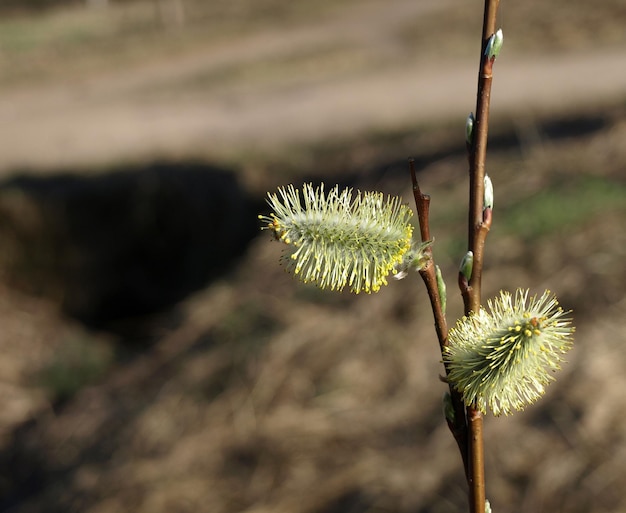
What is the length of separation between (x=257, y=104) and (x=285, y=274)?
22.4 ft

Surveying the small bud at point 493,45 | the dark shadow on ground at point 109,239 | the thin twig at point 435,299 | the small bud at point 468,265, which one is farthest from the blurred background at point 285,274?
the small bud at point 493,45

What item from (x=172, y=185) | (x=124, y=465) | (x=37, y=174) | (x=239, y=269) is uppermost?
(x=37, y=174)

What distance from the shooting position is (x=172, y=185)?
26.0ft

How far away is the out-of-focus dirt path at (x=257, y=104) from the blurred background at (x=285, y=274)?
0.06 meters

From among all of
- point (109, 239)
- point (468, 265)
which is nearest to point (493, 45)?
point (468, 265)

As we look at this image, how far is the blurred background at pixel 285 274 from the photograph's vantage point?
10.6ft

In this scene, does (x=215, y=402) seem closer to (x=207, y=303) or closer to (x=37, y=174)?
(x=207, y=303)

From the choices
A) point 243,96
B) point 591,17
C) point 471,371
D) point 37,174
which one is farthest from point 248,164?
point 471,371

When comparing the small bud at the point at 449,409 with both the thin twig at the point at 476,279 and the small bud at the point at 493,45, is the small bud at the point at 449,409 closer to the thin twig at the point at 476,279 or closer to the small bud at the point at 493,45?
the thin twig at the point at 476,279

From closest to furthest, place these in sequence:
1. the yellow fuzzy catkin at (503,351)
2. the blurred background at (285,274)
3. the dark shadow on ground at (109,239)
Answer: the yellow fuzzy catkin at (503,351)
the blurred background at (285,274)
the dark shadow on ground at (109,239)

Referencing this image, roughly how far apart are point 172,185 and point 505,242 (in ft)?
14.6

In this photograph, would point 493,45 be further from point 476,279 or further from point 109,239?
point 109,239

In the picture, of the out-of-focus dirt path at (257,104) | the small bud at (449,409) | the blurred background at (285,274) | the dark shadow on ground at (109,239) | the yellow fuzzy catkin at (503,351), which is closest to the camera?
the yellow fuzzy catkin at (503,351)

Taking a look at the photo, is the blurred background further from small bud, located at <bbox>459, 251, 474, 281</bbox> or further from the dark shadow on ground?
small bud, located at <bbox>459, 251, 474, 281</bbox>
